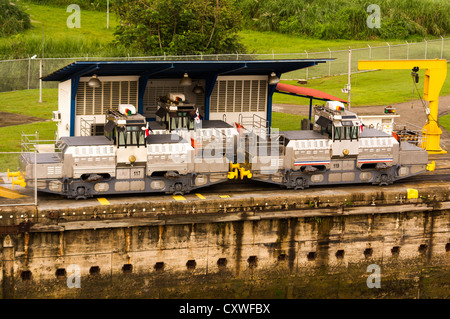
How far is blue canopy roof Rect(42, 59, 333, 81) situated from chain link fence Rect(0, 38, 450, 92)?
1522 centimetres

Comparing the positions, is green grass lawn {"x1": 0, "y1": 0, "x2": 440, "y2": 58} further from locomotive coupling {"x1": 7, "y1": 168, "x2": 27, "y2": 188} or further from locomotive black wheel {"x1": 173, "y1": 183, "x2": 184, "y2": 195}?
locomotive coupling {"x1": 7, "y1": 168, "x2": 27, "y2": 188}

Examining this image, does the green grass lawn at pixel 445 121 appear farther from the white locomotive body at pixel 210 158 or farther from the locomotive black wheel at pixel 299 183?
the locomotive black wheel at pixel 299 183

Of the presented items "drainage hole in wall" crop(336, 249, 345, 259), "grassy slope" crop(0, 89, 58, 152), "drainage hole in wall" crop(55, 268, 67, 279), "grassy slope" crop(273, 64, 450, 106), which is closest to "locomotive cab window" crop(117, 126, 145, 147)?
"drainage hole in wall" crop(55, 268, 67, 279)

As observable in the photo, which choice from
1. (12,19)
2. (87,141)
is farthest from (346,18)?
(87,141)

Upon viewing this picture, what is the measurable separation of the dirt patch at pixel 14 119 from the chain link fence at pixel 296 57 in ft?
13.4

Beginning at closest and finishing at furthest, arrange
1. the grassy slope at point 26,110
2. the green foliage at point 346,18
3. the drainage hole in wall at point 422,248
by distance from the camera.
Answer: the drainage hole in wall at point 422,248 < the grassy slope at point 26,110 < the green foliage at point 346,18

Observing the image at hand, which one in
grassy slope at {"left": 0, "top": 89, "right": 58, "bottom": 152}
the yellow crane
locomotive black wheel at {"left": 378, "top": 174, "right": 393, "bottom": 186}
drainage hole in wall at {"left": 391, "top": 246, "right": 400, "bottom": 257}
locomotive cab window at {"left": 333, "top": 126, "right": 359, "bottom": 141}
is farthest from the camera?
grassy slope at {"left": 0, "top": 89, "right": 58, "bottom": 152}

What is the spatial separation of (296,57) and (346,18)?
53.2ft

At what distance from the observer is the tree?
68.1m

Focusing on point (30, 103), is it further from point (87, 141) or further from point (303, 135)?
point (303, 135)

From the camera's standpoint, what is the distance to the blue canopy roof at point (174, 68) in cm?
4312

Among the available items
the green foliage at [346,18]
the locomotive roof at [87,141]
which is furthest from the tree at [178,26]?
the locomotive roof at [87,141]
